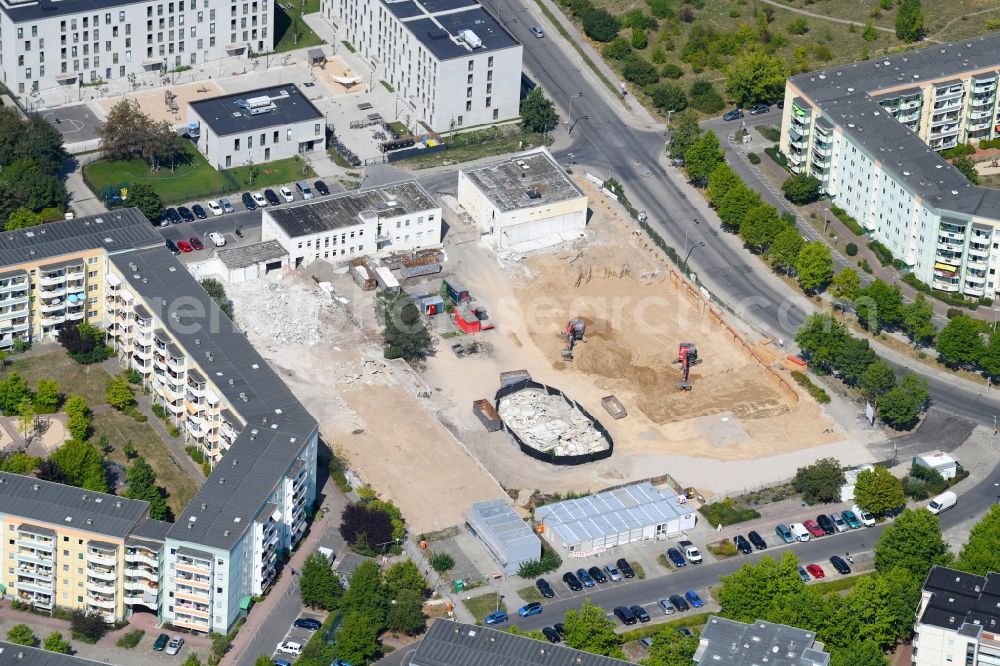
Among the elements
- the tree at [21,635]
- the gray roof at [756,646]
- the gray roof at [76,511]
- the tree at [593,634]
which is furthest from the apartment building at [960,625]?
the tree at [21,635]

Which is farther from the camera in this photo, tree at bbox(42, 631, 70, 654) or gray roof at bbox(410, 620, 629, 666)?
tree at bbox(42, 631, 70, 654)

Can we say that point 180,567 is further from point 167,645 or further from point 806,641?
point 806,641

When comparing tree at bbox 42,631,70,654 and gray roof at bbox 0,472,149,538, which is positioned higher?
gray roof at bbox 0,472,149,538

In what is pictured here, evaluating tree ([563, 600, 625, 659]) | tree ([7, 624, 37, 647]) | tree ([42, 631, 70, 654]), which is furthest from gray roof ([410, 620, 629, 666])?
tree ([7, 624, 37, 647])

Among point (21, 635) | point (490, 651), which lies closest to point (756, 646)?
point (490, 651)

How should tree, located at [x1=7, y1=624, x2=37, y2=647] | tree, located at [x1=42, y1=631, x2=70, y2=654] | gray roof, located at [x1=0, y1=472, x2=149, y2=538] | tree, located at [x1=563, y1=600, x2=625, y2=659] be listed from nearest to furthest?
tree, located at [x1=42, y1=631, x2=70, y2=654]
tree, located at [x1=7, y1=624, x2=37, y2=647]
tree, located at [x1=563, y1=600, x2=625, y2=659]
gray roof, located at [x1=0, y1=472, x2=149, y2=538]

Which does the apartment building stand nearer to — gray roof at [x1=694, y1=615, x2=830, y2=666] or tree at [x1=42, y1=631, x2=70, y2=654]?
gray roof at [x1=694, y1=615, x2=830, y2=666]
